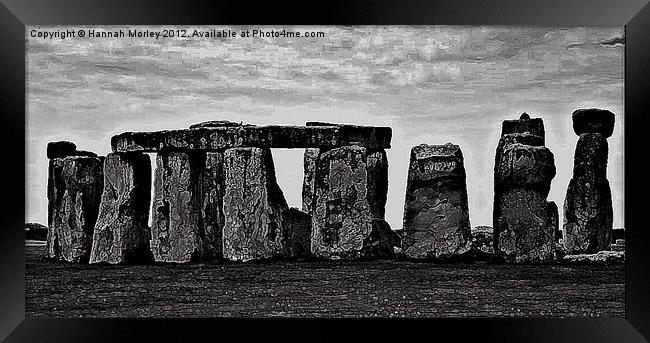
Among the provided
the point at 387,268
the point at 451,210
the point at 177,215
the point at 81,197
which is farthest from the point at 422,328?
the point at 81,197

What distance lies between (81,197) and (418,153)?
11.8 feet

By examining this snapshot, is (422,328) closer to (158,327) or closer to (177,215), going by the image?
(158,327)

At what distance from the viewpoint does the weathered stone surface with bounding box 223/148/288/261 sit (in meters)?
10.7

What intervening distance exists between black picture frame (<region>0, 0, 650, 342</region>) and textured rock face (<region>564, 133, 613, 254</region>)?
0.65 m

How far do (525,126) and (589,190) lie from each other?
3.18 feet

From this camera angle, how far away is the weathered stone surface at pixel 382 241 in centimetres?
1043

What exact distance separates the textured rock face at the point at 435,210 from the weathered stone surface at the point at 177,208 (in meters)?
2.19

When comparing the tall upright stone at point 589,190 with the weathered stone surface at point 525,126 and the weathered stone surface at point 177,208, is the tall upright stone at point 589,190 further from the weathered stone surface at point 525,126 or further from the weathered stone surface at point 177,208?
the weathered stone surface at point 177,208

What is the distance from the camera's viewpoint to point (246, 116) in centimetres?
997

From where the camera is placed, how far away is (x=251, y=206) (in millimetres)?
10859

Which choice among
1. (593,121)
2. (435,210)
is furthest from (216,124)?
(593,121)

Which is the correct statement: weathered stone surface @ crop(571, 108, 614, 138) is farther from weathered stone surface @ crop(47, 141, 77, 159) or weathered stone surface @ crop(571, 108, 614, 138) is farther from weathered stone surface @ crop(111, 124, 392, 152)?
weathered stone surface @ crop(47, 141, 77, 159)

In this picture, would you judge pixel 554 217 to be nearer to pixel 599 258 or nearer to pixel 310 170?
pixel 599 258

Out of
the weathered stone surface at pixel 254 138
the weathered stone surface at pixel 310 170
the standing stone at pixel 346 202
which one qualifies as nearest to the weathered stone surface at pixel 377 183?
the standing stone at pixel 346 202
